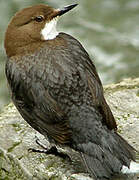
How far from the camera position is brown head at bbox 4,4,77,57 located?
4.62 metres

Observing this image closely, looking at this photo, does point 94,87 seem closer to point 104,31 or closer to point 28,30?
point 28,30

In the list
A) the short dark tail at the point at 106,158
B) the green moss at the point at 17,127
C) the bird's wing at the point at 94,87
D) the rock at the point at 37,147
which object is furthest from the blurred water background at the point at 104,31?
the short dark tail at the point at 106,158

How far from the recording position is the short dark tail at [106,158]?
431 cm

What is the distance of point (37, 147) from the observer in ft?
16.4

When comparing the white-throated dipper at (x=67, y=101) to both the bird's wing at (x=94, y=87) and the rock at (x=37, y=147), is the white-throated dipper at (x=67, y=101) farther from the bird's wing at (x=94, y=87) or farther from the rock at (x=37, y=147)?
the rock at (x=37, y=147)

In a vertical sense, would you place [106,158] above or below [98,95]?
below

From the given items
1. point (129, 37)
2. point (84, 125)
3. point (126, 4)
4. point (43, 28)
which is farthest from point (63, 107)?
point (126, 4)

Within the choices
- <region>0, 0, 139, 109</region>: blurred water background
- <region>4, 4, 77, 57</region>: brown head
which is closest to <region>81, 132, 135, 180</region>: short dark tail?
<region>4, 4, 77, 57</region>: brown head

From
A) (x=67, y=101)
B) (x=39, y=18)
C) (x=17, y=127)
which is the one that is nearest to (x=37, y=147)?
(x=17, y=127)

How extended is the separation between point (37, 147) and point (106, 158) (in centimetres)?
89

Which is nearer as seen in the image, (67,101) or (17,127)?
(67,101)

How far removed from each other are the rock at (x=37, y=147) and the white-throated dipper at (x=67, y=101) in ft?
0.75

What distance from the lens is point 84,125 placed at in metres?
4.35

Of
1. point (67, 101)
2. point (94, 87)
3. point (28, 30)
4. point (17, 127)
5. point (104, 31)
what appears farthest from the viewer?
point (104, 31)
